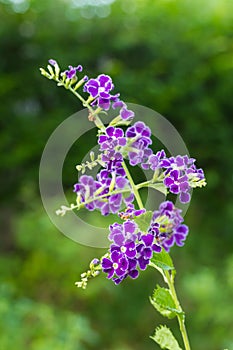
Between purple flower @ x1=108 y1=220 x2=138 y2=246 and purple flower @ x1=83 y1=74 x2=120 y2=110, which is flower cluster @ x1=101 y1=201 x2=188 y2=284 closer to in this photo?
purple flower @ x1=108 y1=220 x2=138 y2=246

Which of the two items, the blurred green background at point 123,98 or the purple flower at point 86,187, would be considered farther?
the blurred green background at point 123,98

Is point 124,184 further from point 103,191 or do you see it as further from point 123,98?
point 123,98

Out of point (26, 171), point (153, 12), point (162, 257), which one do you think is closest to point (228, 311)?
point (26, 171)

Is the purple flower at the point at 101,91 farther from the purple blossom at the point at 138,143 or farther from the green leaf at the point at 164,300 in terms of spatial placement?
the green leaf at the point at 164,300

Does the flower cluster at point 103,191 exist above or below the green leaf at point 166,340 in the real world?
above

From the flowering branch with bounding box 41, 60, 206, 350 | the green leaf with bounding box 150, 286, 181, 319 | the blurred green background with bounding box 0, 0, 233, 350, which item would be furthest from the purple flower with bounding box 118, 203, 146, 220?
the blurred green background with bounding box 0, 0, 233, 350

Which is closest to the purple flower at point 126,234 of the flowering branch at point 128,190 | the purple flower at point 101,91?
the flowering branch at point 128,190

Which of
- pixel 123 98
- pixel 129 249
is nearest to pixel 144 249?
pixel 129 249
